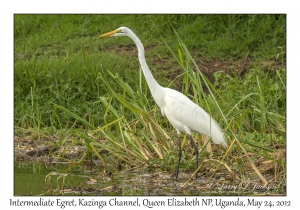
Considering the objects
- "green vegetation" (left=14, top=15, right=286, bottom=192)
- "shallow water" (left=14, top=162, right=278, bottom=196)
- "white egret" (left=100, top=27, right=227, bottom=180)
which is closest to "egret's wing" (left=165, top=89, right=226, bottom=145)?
"white egret" (left=100, top=27, right=227, bottom=180)

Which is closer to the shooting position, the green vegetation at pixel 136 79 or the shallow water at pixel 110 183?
the shallow water at pixel 110 183

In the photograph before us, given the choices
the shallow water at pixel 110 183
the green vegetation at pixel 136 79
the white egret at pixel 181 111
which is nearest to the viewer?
the shallow water at pixel 110 183

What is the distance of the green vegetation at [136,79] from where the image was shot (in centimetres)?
638

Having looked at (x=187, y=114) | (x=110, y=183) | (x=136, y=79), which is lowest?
(x=110, y=183)

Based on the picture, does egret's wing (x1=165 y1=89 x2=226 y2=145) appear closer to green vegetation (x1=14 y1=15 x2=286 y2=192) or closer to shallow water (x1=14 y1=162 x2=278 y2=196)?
green vegetation (x1=14 y1=15 x2=286 y2=192)

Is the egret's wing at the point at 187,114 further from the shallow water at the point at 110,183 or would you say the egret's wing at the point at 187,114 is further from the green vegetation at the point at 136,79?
the shallow water at the point at 110,183

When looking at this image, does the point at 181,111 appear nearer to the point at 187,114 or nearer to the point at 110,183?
the point at 187,114

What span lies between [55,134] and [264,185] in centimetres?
287

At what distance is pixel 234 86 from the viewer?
8.00 metres

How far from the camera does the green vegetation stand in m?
6.38

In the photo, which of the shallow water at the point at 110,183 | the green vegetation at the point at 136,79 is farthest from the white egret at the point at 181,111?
the shallow water at the point at 110,183

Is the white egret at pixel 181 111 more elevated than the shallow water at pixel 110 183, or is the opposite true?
the white egret at pixel 181 111

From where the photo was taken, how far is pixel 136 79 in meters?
8.60

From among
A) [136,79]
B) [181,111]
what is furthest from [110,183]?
[136,79]
